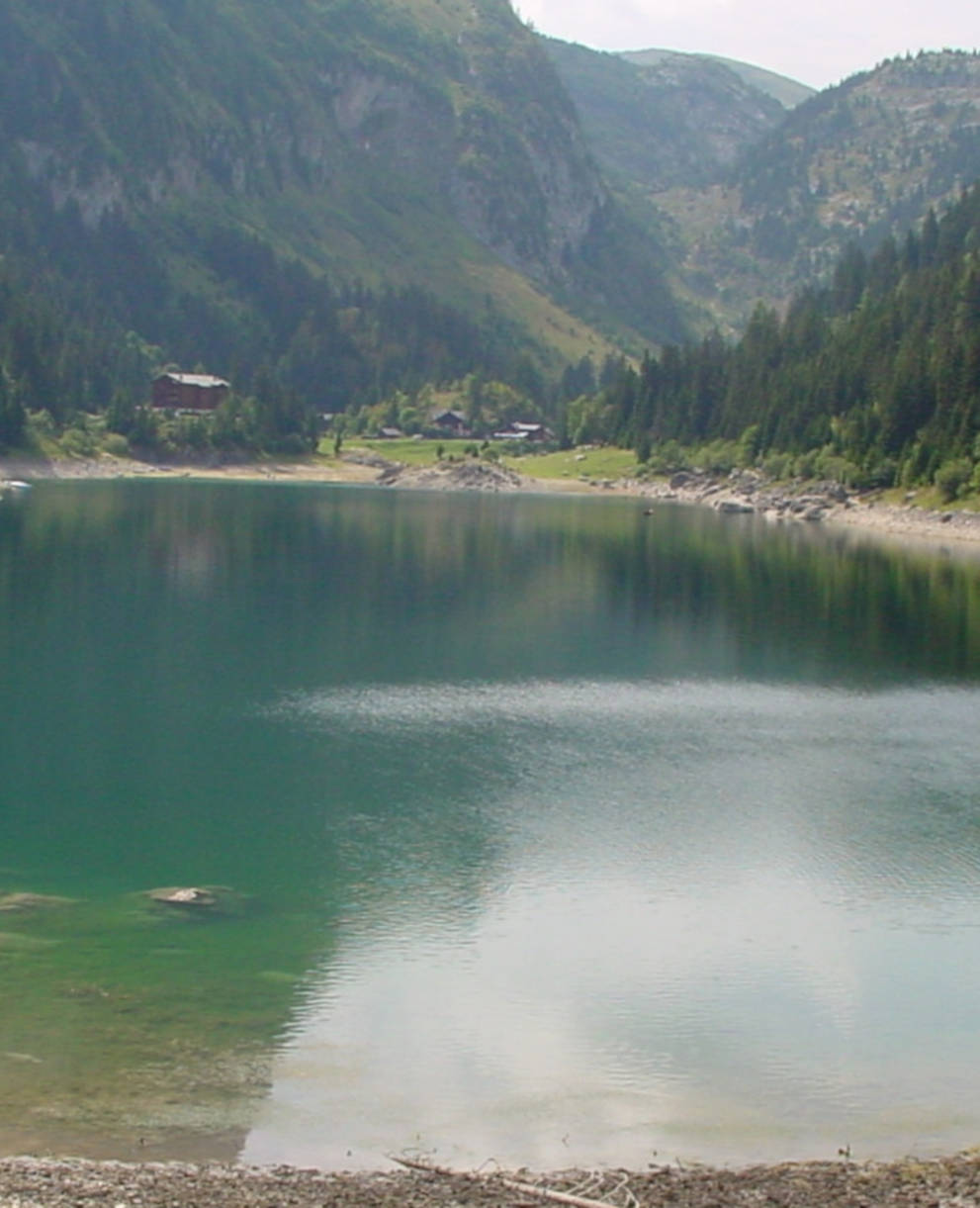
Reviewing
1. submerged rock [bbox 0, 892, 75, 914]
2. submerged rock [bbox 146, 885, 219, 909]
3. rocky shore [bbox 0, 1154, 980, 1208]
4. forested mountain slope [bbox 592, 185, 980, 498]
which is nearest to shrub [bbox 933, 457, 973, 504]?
forested mountain slope [bbox 592, 185, 980, 498]

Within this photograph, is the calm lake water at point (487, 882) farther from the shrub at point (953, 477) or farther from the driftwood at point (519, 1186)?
the shrub at point (953, 477)

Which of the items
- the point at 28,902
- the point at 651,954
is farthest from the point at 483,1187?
the point at 28,902

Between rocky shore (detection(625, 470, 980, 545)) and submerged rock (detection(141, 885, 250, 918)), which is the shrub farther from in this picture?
submerged rock (detection(141, 885, 250, 918))

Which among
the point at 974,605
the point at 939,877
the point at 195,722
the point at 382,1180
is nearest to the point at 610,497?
the point at 974,605

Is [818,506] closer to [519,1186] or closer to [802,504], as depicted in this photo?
[802,504]

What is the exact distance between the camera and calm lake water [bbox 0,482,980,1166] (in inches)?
932

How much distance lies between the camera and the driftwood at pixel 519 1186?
1922 centimetres

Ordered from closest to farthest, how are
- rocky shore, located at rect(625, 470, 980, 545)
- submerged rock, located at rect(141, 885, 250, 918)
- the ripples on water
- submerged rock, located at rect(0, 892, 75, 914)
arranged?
1. the ripples on water
2. submerged rock, located at rect(0, 892, 75, 914)
3. submerged rock, located at rect(141, 885, 250, 918)
4. rocky shore, located at rect(625, 470, 980, 545)

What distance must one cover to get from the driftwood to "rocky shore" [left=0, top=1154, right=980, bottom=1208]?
0.07 ft

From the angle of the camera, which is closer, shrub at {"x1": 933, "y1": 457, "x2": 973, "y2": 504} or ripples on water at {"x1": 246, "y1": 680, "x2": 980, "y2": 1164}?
ripples on water at {"x1": 246, "y1": 680, "x2": 980, "y2": 1164}

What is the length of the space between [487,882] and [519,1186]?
617 inches

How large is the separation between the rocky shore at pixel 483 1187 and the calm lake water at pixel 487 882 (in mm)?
1085

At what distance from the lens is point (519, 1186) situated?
65.8ft

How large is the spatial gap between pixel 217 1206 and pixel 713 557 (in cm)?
9697
